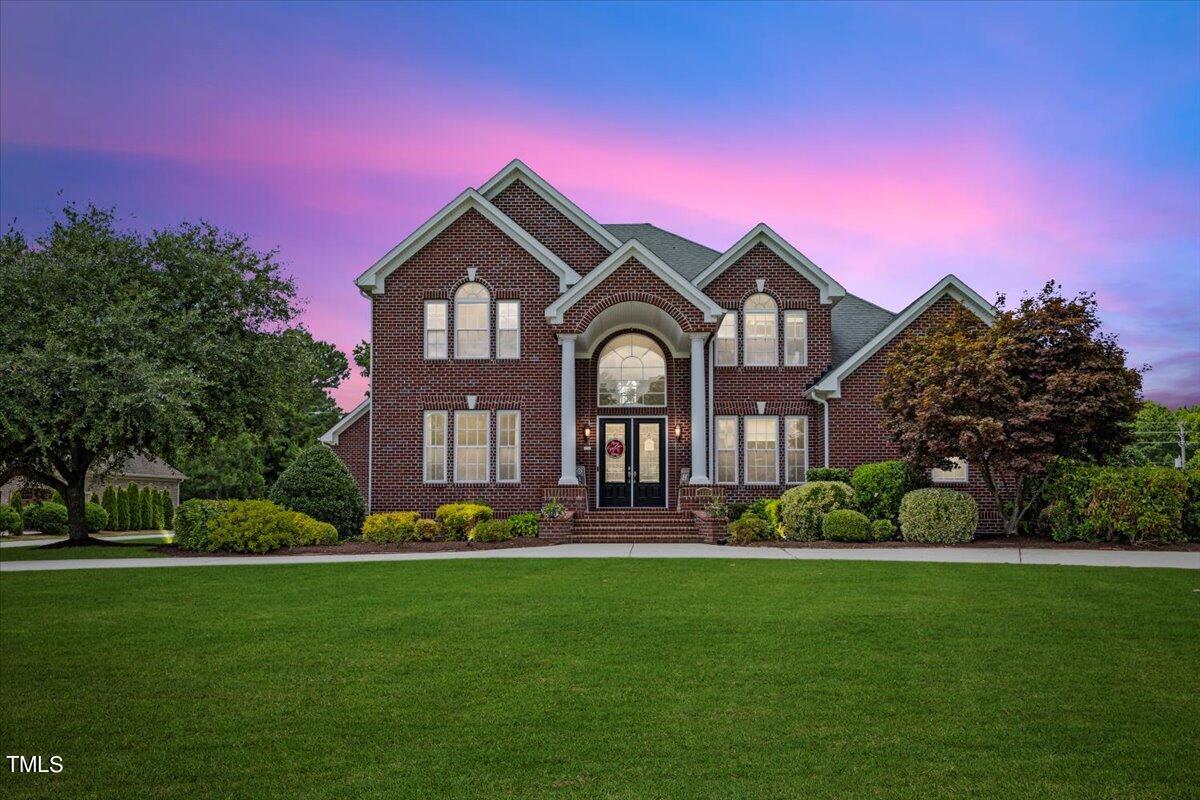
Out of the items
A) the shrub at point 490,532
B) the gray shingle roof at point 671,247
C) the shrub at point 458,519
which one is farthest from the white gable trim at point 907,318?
the shrub at point 458,519

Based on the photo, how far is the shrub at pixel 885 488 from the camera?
70.4 feet

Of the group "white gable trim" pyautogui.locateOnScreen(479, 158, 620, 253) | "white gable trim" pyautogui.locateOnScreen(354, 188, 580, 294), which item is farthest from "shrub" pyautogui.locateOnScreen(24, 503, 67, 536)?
"white gable trim" pyautogui.locateOnScreen(479, 158, 620, 253)

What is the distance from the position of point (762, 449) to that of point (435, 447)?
30.6 ft

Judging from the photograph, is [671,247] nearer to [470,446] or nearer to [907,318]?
[907,318]

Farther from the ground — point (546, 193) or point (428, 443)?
point (546, 193)

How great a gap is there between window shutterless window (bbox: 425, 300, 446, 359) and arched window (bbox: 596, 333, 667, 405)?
4558 mm

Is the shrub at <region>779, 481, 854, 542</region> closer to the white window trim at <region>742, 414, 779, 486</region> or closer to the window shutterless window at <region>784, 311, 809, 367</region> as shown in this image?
the white window trim at <region>742, 414, 779, 486</region>

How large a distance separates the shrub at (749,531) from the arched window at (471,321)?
8789 mm

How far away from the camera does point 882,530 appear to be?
2067 cm

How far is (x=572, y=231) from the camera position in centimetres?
2708

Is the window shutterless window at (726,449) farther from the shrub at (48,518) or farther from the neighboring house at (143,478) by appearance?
the neighboring house at (143,478)

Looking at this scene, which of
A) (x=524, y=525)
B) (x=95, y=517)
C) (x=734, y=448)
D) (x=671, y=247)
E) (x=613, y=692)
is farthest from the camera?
(x=95, y=517)

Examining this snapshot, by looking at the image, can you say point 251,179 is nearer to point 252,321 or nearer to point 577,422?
point 252,321

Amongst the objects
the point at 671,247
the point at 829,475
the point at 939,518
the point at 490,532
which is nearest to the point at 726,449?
the point at 829,475
